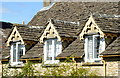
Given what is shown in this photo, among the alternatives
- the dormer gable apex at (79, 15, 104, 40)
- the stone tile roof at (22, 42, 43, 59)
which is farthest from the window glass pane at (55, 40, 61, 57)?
the dormer gable apex at (79, 15, 104, 40)

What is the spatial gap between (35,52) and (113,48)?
6.73 m

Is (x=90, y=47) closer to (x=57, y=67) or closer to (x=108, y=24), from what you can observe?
(x=108, y=24)

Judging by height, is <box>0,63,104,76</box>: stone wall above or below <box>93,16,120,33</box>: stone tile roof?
below

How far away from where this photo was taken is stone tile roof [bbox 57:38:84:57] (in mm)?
24422

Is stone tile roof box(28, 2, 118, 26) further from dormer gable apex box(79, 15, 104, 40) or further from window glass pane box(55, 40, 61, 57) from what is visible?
window glass pane box(55, 40, 61, 57)

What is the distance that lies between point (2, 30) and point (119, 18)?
11.3m

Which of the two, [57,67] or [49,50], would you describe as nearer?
[57,67]

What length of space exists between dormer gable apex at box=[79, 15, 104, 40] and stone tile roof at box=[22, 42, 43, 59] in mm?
3895

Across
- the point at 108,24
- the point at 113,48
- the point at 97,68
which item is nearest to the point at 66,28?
the point at 108,24

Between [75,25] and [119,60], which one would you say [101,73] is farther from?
[75,25]

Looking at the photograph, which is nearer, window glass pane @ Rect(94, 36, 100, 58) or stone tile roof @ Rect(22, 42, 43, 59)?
window glass pane @ Rect(94, 36, 100, 58)

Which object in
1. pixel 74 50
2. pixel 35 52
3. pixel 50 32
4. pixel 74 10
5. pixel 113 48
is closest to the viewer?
pixel 113 48

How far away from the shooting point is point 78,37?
2595cm

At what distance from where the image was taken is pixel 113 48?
891 inches
